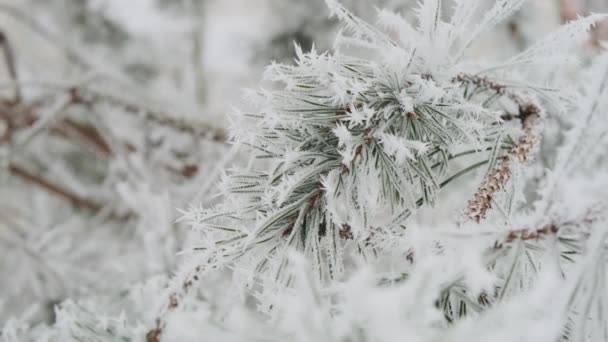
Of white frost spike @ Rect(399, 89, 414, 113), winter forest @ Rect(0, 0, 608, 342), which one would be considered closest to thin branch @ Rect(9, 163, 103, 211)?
winter forest @ Rect(0, 0, 608, 342)

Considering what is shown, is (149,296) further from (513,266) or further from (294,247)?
(513,266)

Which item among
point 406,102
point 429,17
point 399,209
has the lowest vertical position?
point 399,209

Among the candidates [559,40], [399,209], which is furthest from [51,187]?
[559,40]

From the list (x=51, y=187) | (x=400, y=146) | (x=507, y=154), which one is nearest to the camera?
(x=400, y=146)

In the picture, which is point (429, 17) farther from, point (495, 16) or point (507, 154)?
point (507, 154)

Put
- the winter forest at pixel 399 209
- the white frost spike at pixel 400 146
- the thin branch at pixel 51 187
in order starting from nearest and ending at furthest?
the winter forest at pixel 399 209 → the white frost spike at pixel 400 146 → the thin branch at pixel 51 187

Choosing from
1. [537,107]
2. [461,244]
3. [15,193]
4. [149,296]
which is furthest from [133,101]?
[15,193]

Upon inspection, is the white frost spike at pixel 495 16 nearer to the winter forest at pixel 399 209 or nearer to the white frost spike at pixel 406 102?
the winter forest at pixel 399 209

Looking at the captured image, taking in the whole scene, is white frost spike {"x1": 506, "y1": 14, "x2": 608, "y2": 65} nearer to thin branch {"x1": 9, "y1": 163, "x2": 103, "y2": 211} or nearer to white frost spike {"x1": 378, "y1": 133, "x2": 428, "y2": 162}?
white frost spike {"x1": 378, "y1": 133, "x2": 428, "y2": 162}

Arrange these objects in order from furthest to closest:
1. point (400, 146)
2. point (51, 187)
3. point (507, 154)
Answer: point (51, 187) < point (507, 154) < point (400, 146)

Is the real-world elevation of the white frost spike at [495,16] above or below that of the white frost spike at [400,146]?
above

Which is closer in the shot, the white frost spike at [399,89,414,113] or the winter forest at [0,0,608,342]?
the winter forest at [0,0,608,342]

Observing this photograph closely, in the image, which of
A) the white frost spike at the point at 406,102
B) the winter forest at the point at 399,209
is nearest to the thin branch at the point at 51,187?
the winter forest at the point at 399,209
